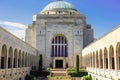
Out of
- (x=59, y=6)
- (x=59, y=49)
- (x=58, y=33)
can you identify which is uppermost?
(x=59, y=6)

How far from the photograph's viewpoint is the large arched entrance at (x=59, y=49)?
49.6 meters

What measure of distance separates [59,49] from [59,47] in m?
0.42

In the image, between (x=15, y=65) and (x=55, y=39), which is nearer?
(x=15, y=65)

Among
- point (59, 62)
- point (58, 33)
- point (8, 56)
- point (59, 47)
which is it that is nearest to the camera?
point (8, 56)

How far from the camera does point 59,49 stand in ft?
164

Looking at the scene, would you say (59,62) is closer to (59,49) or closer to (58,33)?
(59,49)

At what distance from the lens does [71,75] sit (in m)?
40.5

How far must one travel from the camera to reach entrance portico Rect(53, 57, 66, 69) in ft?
162

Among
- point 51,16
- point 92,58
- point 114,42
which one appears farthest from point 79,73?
point 114,42

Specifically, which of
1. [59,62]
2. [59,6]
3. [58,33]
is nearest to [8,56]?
[58,33]

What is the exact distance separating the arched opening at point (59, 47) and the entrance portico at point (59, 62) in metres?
0.95

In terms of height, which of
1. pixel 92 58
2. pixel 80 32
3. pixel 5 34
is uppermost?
pixel 80 32

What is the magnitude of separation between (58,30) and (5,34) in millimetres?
27397

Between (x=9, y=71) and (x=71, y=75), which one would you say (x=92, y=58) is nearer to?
(x=71, y=75)
